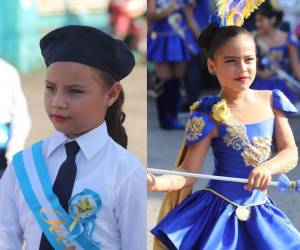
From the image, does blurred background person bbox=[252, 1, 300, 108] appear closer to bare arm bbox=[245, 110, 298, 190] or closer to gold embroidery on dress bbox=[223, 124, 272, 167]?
bare arm bbox=[245, 110, 298, 190]

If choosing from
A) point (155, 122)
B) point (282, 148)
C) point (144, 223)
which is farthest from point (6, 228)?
point (155, 122)

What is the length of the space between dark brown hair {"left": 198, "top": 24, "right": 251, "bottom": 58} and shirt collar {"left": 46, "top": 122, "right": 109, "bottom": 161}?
0.78 metres

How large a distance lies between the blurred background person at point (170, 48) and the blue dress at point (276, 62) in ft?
1.98

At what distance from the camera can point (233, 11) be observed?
2980 mm

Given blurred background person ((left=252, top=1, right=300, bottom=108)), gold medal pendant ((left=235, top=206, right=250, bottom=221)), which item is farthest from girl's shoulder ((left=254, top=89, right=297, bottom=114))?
blurred background person ((left=252, top=1, right=300, bottom=108))

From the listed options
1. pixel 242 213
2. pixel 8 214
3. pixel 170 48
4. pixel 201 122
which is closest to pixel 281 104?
pixel 201 122

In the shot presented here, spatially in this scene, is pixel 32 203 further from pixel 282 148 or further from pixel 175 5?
pixel 175 5

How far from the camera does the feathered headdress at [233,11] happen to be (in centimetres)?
295

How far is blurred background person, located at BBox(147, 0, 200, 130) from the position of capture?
20.6ft

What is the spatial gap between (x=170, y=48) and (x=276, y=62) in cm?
78

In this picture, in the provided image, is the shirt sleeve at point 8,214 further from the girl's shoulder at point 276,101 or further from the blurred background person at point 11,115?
the girl's shoulder at point 276,101

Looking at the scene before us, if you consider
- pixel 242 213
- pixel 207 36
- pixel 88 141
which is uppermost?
pixel 207 36

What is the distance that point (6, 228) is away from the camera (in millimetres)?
2291

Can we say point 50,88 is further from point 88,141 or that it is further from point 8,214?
point 8,214
